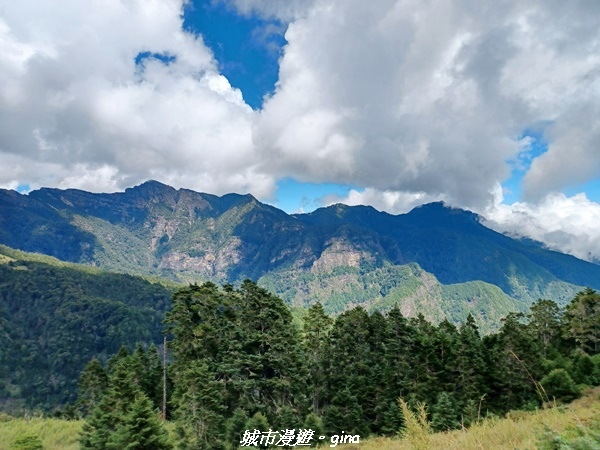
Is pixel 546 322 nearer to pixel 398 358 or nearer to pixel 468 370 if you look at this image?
pixel 468 370

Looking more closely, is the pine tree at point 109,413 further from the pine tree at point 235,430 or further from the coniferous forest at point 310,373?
the pine tree at point 235,430

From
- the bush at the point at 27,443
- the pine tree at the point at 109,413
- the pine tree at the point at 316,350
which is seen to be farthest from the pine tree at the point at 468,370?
the bush at the point at 27,443

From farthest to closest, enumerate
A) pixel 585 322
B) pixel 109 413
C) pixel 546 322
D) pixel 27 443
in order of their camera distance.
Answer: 1. pixel 546 322
2. pixel 585 322
3. pixel 109 413
4. pixel 27 443

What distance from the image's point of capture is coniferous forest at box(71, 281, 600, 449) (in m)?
31.7

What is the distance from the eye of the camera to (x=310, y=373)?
153 ft

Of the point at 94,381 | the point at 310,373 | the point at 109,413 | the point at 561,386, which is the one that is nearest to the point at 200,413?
the point at 109,413

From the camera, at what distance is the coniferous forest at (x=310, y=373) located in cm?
3167

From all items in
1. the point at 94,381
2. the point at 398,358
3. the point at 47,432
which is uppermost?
the point at 94,381

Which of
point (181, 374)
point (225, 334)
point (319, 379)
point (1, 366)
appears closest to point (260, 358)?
point (225, 334)

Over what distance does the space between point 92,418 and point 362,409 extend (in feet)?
85.4

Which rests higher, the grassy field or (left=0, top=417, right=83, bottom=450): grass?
the grassy field

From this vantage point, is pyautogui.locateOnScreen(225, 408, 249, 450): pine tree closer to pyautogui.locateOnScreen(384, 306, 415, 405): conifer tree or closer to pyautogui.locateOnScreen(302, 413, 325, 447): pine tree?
pyautogui.locateOnScreen(302, 413, 325, 447): pine tree

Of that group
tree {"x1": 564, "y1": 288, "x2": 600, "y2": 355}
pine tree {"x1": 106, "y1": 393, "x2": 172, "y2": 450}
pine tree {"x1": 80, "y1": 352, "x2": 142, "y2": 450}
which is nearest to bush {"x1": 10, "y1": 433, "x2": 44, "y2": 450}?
pine tree {"x1": 80, "y1": 352, "x2": 142, "y2": 450}

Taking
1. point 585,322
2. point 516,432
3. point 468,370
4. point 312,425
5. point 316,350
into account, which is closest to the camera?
point 516,432
